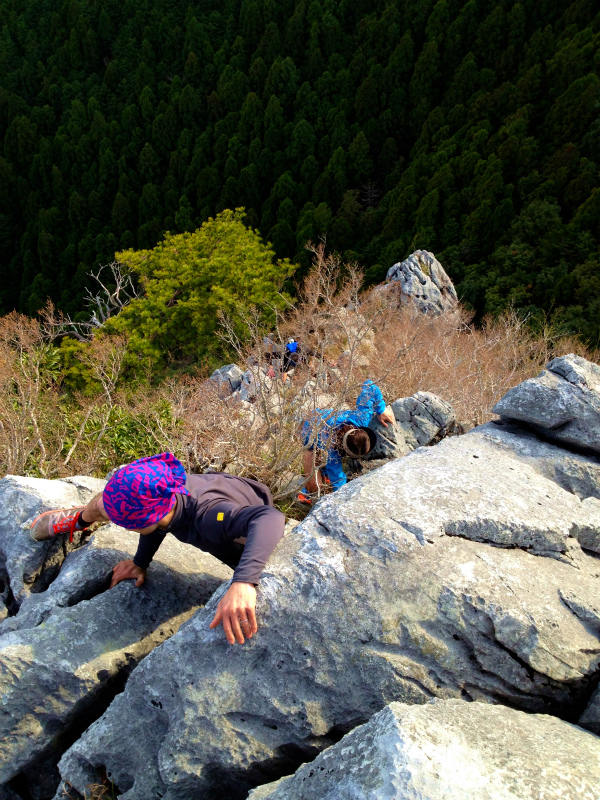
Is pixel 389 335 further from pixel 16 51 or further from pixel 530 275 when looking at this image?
pixel 16 51

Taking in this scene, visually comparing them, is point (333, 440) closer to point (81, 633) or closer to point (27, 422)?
point (81, 633)

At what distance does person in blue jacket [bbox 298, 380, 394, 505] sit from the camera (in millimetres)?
5391

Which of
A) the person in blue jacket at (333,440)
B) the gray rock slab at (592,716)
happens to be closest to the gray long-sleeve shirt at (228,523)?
the gray rock slab at (592,716)

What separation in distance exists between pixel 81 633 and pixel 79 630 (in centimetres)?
2

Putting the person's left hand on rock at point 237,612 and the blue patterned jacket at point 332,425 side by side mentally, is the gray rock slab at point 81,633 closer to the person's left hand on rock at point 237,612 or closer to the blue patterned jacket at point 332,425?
the person's left hand on rock at point 237,612

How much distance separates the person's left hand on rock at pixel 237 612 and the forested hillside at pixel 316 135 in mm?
24540

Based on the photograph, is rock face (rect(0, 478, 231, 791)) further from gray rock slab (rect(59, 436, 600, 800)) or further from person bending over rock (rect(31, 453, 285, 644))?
person bending over rock (rect(31, 453, 285, 644))

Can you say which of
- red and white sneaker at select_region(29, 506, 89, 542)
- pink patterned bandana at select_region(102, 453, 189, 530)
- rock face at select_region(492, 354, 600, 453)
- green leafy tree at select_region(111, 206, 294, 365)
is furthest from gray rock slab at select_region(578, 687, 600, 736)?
green leafy tree at select_region(111, 206, 294, 365)

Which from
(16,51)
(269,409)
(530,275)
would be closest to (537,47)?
(530,275)

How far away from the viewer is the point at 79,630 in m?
3.04

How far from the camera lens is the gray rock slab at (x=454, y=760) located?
1.73 m

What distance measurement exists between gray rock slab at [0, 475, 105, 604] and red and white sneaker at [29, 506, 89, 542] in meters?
0.12

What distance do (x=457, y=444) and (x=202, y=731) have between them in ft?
7.67

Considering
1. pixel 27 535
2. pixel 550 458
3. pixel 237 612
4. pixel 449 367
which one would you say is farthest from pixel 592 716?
pixel 449 367
